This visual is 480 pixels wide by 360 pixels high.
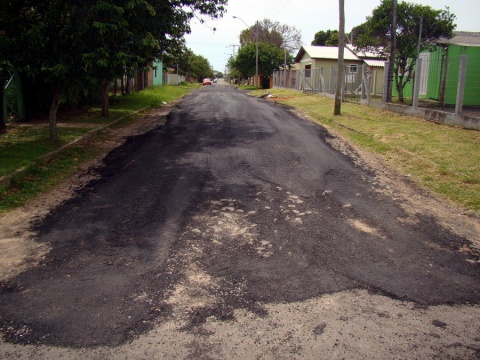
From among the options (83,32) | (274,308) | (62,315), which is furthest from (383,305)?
(83,32)

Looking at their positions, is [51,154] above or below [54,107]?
below

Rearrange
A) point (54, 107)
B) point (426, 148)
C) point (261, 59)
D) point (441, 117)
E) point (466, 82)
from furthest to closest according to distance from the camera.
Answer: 1. point (261, 59)
2. point (466, 82)
3. point (441, 117)
4. point (54, 107)
5. point (426, 148)

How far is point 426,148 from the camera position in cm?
942

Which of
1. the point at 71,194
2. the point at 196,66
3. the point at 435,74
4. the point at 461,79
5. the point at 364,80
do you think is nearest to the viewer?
the point at 71,194

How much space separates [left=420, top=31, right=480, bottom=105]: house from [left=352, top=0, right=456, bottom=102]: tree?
60 centimetres

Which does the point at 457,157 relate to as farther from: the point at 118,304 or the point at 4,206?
the point at 4,206

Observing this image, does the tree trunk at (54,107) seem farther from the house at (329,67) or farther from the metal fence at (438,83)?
the house at (329,67)

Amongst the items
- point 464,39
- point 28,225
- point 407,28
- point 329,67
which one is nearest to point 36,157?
point 28,225

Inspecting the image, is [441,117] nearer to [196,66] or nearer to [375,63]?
[375,63]

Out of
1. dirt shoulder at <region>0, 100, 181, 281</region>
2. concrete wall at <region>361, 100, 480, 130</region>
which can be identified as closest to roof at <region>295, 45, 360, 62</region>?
concrete wall at <region>361, 100, 480, 130</region>

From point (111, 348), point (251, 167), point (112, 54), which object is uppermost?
point (112, 54)

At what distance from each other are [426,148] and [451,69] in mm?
5430

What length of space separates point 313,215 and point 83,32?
5.94m

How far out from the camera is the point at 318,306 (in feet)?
11.1
